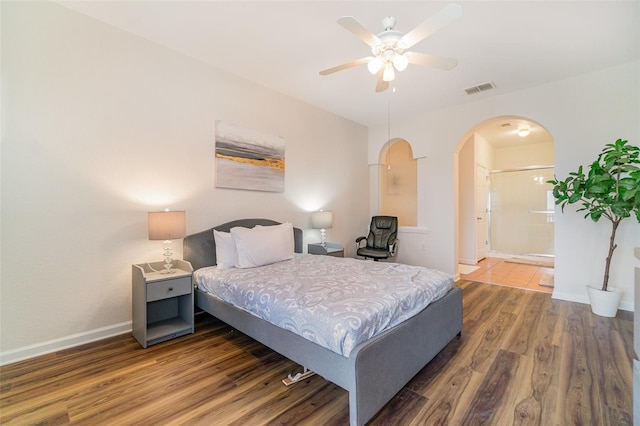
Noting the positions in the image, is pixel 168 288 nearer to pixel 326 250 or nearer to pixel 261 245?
pixel 261 245

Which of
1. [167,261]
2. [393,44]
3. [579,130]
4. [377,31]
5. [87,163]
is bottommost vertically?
[167,261]

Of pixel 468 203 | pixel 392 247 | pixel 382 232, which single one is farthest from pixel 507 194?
pixel 392 247

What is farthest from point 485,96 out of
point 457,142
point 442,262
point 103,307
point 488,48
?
point 103,307

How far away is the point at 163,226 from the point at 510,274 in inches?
223

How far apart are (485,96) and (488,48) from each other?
56.9 inches

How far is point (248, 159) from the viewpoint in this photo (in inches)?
142

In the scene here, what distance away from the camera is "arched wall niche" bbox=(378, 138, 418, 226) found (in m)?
5.42

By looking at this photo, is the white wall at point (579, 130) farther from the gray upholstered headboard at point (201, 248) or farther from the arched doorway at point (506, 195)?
the gray upholstered headboard at point (201, 248)

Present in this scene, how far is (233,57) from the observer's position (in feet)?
10.1

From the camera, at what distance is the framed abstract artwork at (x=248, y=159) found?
337 centimetres

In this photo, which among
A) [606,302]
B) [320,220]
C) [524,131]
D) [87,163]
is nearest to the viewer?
[87,163]

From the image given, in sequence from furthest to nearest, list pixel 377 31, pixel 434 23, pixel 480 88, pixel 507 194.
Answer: pixel 507 194 < pixel 480 88 < pixel 377 31 < pixel 434 23

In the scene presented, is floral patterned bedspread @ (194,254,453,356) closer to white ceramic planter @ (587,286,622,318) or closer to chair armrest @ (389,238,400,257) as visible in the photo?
chair armrest @ (389,238,400,257)

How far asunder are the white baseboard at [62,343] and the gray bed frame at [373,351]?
2.97 feet
